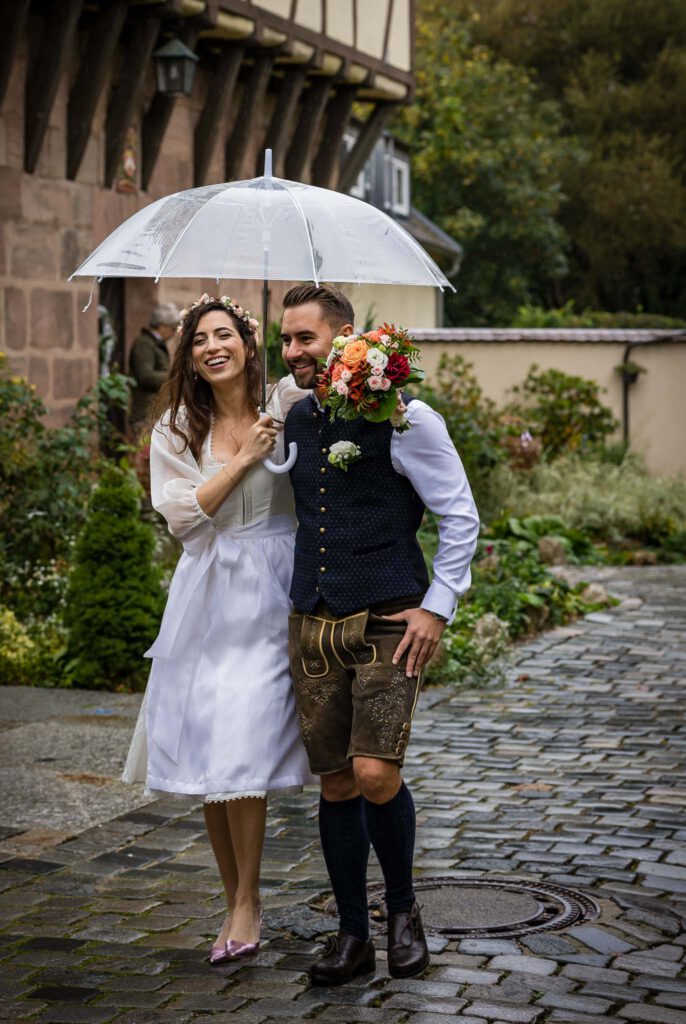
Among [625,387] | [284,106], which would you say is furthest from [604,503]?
[284,106]

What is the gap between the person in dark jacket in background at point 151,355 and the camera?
494 inches

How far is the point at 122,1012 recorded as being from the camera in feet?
12.2

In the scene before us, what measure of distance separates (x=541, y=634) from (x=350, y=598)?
6659 mm

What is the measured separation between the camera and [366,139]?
17.0 meters

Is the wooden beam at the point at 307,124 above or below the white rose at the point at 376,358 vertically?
above

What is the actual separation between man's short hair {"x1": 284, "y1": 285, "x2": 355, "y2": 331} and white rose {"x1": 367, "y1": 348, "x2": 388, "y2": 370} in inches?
9.3

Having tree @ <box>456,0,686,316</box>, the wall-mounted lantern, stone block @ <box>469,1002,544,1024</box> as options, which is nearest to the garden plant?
the wall-mounted lantern

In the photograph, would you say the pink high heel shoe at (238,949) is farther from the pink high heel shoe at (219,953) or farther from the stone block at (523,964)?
the stone block at (523,964)

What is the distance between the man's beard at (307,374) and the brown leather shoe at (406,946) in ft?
4.58

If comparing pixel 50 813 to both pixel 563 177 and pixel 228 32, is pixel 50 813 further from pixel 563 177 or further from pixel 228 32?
pixel 563 177

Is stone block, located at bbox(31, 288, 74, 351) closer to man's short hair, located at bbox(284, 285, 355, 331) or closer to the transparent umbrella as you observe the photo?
the transparent umbrella

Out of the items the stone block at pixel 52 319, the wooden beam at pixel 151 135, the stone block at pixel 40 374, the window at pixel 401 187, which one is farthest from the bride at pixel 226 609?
the window at pixel 401 187

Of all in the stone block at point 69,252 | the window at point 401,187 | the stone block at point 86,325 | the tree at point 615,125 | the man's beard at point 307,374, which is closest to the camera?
the man's beard at point 307,374

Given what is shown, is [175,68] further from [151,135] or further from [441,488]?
[441,488]
